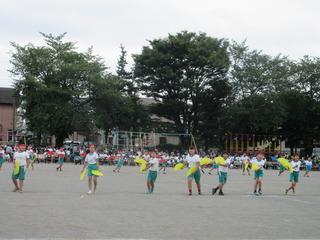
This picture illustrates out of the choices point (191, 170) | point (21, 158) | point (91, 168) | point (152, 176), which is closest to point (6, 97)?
point (21, 158)

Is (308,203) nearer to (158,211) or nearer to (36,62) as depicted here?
(158,211)

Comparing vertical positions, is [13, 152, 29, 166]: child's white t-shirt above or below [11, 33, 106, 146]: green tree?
below

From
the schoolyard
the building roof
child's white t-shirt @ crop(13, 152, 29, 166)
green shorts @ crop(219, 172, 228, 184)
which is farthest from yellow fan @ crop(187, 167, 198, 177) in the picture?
the building roof

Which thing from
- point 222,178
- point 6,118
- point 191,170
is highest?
point 6,118

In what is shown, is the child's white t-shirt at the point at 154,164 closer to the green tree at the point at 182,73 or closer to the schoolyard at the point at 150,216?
the schoolyard at the point at 150,216

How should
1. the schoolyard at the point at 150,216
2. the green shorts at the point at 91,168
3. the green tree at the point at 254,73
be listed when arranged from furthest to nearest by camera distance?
1. the green tree at the point at 254,73
2. the green shorts at the point at 91,168
3. the schoolyard at the point at 150,216

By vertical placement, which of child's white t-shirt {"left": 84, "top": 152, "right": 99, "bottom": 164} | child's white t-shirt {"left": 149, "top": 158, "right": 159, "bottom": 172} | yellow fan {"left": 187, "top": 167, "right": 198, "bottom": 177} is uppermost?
child's white t-shirt {"left": 84, "top": 152, "right": 99, "bottom": 164}

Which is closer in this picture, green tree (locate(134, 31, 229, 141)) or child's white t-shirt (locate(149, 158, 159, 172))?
child's white t-shirt (locate(149, 158, 159, 172))

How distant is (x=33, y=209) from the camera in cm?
1509

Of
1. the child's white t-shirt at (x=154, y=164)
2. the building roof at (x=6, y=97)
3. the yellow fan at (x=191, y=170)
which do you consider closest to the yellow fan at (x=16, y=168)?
the child's white t-shirt at (x=154, y=164)

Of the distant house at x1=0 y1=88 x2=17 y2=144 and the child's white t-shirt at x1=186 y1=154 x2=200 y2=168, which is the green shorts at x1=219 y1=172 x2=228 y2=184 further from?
the distant house at x1=0 y1=88 x2=17 y2=144

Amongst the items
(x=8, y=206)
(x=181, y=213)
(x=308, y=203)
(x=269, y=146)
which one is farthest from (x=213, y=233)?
(x=269, y=146)

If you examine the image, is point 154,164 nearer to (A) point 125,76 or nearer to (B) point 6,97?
(A) point 125,76

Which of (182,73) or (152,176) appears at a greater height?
(182,73)
